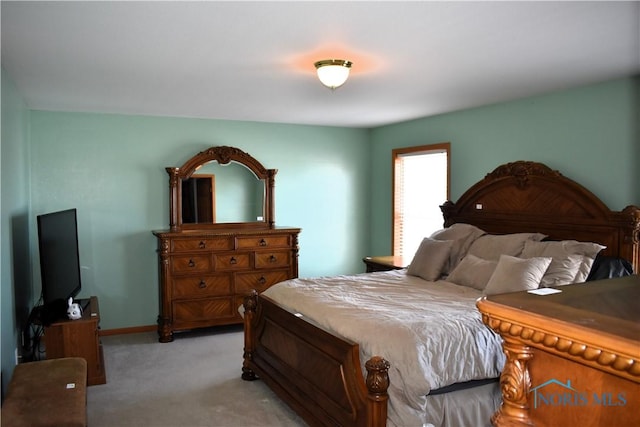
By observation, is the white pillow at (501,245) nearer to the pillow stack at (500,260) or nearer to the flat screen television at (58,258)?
the pillow stack at (500,260)

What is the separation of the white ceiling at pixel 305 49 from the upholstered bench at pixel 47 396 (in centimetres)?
187

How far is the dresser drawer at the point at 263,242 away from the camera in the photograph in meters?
5.38

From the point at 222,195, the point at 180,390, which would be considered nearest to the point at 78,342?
the point at 180,390

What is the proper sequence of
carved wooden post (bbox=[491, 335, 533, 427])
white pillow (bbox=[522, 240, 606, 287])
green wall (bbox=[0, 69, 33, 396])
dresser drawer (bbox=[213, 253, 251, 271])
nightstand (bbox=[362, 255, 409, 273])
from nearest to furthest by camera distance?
carved wooden post (bbox=[491, 335, 533, 427]) → green wall (bbox=[0, 69, 33, 396]) → white pillow (bbox=[522, 240, 606, 287]) → nightstand (bbox=[362, 255, 409, 273]) → dresser drawer (bbox=[213, 253, 251, 271])

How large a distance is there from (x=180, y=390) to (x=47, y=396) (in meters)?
1.25

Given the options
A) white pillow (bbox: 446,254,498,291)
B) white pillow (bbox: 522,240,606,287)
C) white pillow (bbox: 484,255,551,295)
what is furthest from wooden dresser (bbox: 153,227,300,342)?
white pillow (bbox: 522,240,606,287)

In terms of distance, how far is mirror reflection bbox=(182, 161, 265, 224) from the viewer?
5488mm

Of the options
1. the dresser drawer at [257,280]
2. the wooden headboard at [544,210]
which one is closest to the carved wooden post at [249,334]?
the dresser drawer at [257,280]

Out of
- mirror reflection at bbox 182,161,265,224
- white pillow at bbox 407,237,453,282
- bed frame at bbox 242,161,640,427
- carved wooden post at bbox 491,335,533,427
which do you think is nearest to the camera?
carved wooden post at bbox 491,335,533,427

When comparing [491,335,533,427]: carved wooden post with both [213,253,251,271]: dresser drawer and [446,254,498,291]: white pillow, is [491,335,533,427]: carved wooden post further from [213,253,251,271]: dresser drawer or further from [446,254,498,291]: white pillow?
[213,253,251,271]: dresser drawer

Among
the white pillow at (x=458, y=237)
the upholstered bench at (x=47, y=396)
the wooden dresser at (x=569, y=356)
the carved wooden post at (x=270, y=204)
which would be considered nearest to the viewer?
the wooden dresser at (x=569, y=356)

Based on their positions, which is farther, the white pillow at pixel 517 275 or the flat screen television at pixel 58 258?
the flat screen television at pixel 58 258

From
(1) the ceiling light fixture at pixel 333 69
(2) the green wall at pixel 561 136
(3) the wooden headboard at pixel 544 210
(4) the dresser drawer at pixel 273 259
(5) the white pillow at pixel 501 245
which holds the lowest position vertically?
(4) the dresser drawer at pixel 273 259

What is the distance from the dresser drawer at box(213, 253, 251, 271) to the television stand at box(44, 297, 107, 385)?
1.59m
